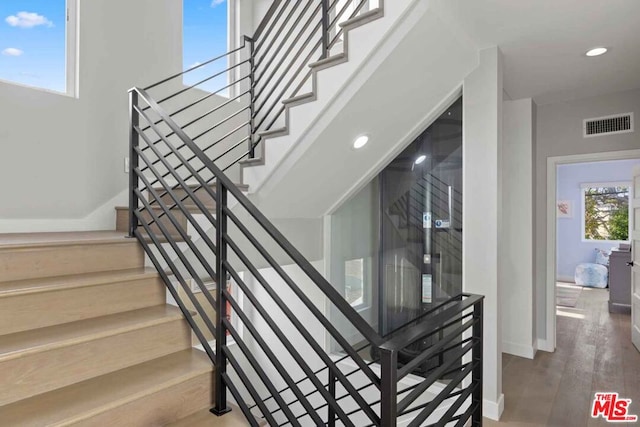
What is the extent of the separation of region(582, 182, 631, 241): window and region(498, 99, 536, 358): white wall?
5489 millimetres

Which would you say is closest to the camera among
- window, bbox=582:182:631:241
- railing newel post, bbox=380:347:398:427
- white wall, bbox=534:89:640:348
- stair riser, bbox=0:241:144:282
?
railing newel post, bbox=380:347:398:427

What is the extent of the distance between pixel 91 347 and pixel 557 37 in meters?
3.36

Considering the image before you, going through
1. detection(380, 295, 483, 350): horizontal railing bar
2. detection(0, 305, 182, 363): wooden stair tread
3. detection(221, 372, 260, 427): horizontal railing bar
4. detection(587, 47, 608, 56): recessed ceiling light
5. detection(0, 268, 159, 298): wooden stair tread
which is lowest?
detection(221, 372, 260, 427): horizontal railing bar

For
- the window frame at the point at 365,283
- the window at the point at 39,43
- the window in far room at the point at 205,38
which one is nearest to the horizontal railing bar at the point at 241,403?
the window at the point at 39,43

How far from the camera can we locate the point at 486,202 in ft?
9.48

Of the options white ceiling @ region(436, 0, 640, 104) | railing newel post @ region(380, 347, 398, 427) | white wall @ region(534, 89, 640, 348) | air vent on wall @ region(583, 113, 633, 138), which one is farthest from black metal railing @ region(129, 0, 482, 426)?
air vent on wall @ region(583, 113, 633, 138)

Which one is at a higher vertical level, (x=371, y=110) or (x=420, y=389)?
(x=371, y=110)

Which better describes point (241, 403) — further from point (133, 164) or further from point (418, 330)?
point (133, 164)

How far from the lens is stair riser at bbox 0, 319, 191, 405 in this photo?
140 centimetres

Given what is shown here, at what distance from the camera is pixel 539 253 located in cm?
427

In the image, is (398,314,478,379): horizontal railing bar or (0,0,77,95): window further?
(0,0,77,95): window

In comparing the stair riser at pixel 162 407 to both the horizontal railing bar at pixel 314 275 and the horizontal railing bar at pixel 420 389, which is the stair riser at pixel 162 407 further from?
the horizontal railing bar at pixel 420 389

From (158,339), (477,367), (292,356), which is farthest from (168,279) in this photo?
(477,367)

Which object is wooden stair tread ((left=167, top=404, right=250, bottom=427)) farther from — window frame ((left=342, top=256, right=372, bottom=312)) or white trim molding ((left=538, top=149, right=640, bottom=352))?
white trim molding ((left=538, top=149, right=640, bottom=352))
